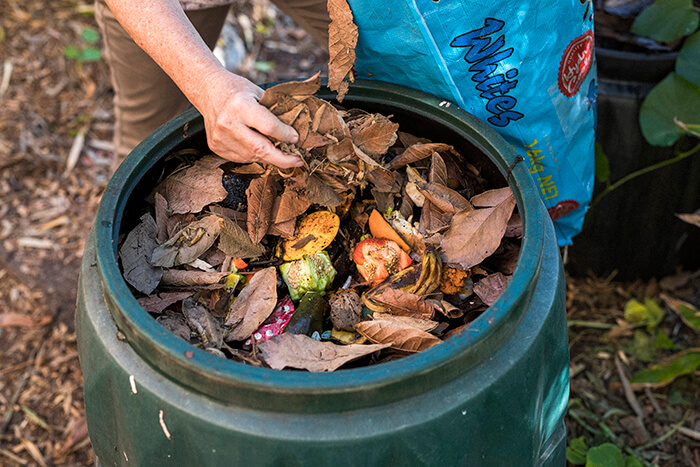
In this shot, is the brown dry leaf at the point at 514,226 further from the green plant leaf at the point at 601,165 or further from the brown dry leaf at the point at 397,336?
the green plant leaf at the point at 601,165

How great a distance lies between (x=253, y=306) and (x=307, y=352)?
7.2 inches

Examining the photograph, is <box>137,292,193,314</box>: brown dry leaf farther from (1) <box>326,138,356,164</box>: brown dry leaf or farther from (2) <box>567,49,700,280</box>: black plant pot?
(2) <box>567,49,700,280</box>: black plant pot

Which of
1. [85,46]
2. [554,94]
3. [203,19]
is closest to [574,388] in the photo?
[554,94]

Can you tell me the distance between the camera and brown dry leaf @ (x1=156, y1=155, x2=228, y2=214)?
1145mm

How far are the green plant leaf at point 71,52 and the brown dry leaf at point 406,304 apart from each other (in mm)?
2141

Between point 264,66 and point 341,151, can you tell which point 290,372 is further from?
point 264,66

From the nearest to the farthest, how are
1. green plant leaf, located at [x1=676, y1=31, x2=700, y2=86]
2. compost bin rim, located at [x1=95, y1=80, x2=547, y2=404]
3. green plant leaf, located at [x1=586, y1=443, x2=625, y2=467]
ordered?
compost bin rim, located at [x1=95, y1=80, x2=547, y2=404]
green plant leaf, located at [x1=586, y1=443, x2=625, y2=467]
green plant leaf, located at [x1=676, y1=31, x2=700, y2=86]

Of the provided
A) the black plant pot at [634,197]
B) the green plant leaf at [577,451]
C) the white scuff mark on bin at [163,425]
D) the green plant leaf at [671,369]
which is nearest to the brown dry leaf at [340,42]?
the white scuff mark on bin at [163,425]

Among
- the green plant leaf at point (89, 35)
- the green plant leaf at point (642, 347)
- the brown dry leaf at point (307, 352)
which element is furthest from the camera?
the green plant leaf at point (89, 35)

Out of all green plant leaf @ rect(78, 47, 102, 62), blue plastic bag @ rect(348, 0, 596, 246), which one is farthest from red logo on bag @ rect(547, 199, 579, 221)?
green plant leaf @ rect(78, 47, 102, 62)

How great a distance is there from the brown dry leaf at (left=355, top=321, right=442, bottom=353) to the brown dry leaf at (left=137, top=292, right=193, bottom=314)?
0.31 metres

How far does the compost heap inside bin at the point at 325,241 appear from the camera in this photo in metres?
1.02

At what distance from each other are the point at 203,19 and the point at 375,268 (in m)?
0.79

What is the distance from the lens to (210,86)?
3.19 ft
